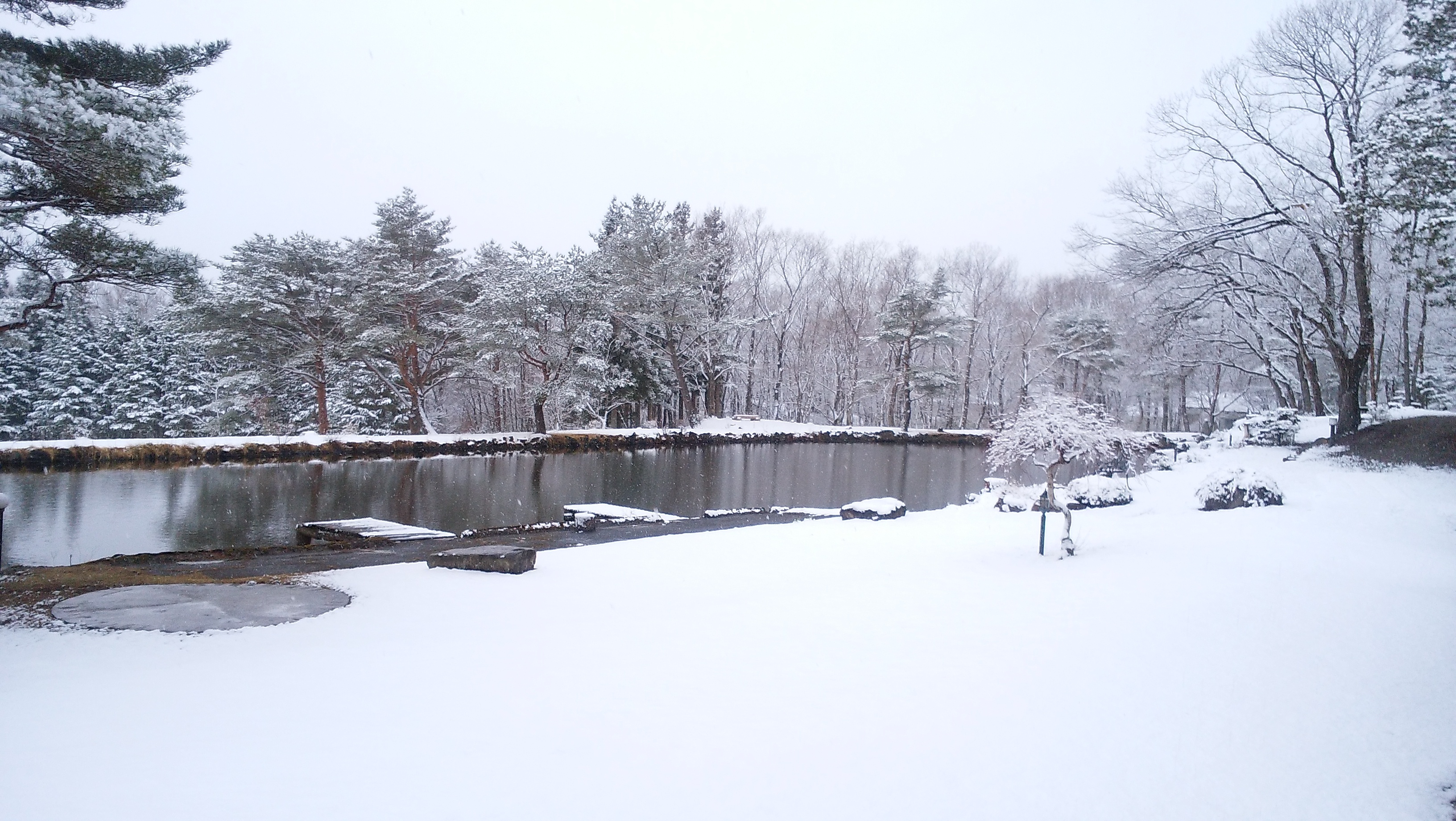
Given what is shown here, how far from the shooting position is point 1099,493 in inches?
490

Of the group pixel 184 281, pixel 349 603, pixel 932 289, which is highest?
pixel 932 289

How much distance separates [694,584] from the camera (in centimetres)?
640

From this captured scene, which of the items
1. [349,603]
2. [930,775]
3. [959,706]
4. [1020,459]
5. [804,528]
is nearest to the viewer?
[930,775]

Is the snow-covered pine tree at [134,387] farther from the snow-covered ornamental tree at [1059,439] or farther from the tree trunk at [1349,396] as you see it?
the tree trunk at [1349,396]

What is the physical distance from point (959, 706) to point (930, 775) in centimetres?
72

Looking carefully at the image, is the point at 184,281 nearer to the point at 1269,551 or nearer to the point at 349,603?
the point at 349,603

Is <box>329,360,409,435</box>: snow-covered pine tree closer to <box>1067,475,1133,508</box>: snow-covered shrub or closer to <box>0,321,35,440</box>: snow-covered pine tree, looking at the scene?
<box>0,321,35,440</box>: snow-covered pine tree

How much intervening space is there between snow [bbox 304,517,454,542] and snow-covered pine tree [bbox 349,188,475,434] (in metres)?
15.5

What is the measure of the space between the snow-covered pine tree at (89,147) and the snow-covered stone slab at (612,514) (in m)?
6.25

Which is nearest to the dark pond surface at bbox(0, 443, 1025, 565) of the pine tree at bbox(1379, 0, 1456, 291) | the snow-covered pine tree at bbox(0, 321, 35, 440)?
the pine tree at bbox(1379, 0, 1456, 291)

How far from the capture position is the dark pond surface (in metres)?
10.7

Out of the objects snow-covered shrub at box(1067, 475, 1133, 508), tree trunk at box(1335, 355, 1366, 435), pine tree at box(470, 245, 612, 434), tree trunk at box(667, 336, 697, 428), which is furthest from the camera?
tree trunk at box(667, 336, 697, 428)

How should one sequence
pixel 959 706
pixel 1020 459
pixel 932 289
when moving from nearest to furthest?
pixel 959 706
pixel 1020 459
pixel 932 289

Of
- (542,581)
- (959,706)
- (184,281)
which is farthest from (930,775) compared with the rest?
(184,281)
